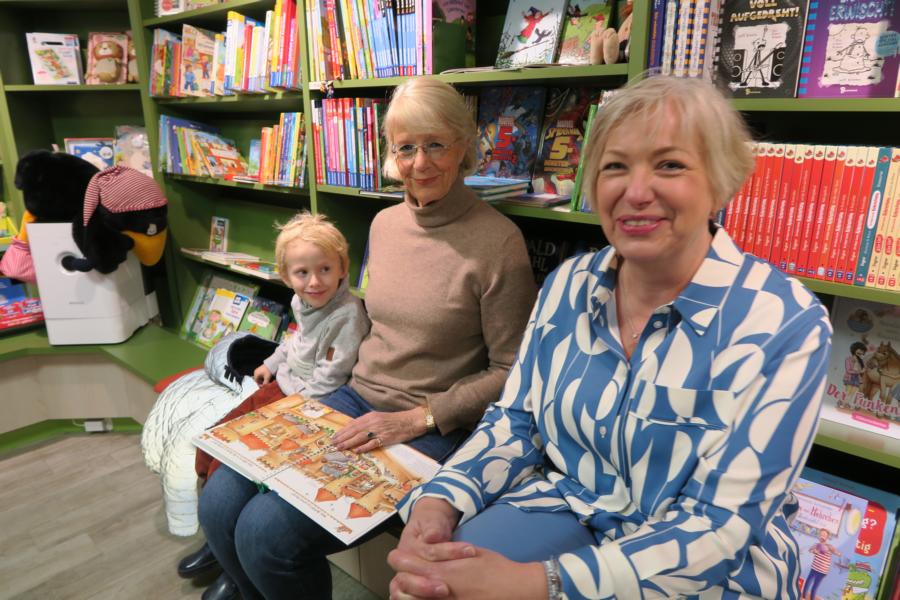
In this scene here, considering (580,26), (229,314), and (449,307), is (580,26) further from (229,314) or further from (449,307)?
(229,314)

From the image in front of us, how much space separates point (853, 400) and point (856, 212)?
48 cm

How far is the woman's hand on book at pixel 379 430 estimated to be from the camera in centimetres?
148

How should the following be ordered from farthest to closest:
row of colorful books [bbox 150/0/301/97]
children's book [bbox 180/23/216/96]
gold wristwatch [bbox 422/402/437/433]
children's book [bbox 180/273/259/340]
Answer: children's book [bbox 180/273/259/340]
children's book [bbox 180/23/216/96]
row of colorful books [bbox 150/0/301/97]
gold wristwatch [bbox 422/402/437/433]

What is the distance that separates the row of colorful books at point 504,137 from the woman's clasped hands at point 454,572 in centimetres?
97

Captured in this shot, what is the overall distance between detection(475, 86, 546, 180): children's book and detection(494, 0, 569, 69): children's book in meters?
0.13

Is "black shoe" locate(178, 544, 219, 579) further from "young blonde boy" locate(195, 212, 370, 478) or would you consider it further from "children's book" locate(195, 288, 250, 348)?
"children's book" locate(195, 288, 250, 348)

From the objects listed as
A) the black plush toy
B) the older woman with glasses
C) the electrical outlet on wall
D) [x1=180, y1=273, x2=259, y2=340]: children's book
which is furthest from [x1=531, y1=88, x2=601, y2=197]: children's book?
the electrical outlet on wall

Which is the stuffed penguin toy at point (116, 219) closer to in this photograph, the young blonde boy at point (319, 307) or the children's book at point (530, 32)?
the young blonde boy at point (319, 307)

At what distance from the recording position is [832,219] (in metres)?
1.26

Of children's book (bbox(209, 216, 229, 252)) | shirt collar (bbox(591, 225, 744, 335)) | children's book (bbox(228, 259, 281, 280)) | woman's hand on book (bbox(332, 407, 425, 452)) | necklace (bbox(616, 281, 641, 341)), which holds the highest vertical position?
shirt collar (bbox(591, 225, 744, 335))

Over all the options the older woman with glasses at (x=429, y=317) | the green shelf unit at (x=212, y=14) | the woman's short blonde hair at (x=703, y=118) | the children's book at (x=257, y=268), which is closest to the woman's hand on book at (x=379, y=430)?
the older woman with glasses at (x=429, y=317)

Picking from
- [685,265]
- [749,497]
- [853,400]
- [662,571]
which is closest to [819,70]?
[685,265]

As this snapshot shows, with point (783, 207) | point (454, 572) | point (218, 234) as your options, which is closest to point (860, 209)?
point (783, 207)

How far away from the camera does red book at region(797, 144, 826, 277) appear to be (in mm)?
1250
